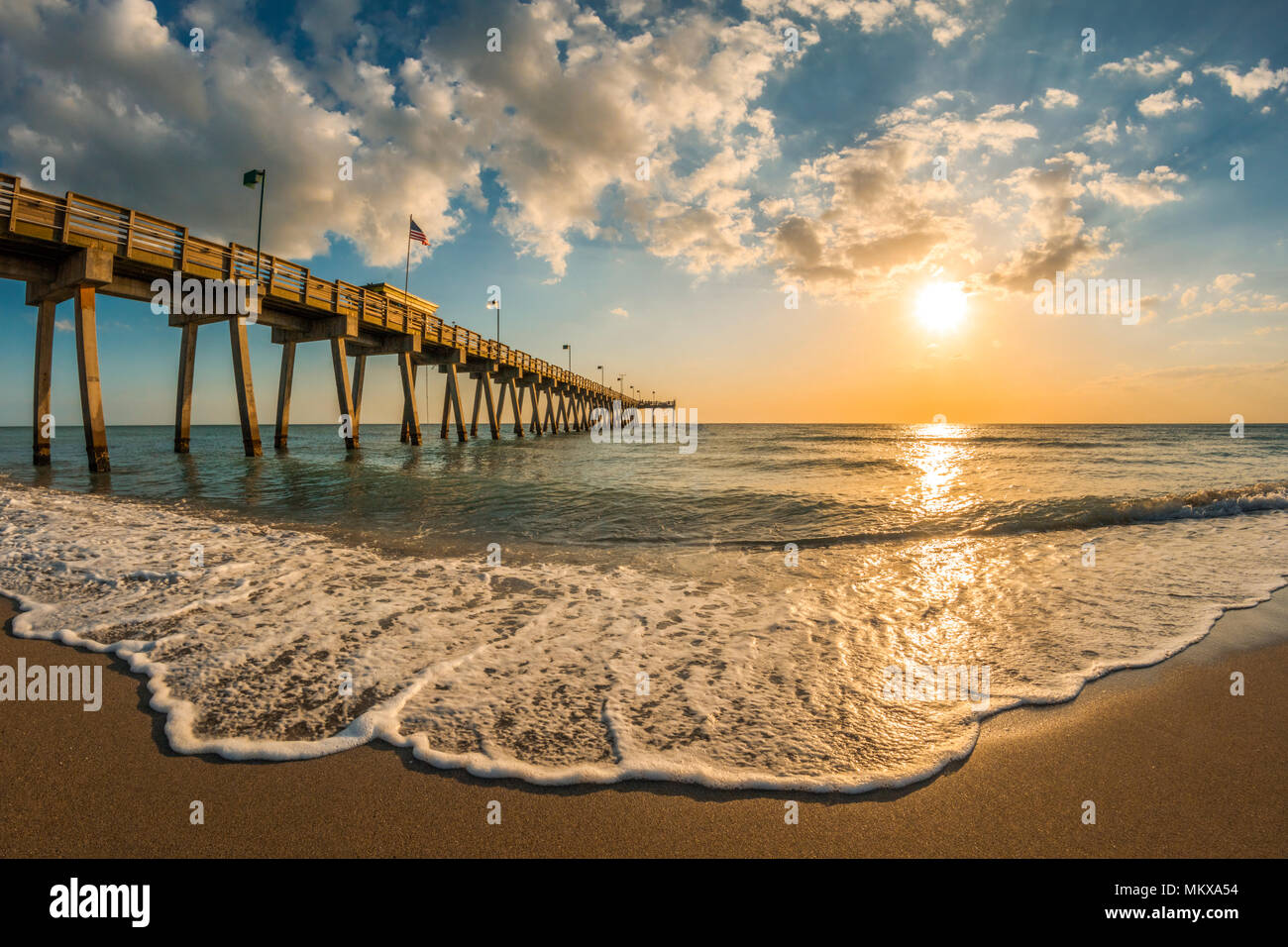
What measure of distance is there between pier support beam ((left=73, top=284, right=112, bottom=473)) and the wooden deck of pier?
29 millimetres

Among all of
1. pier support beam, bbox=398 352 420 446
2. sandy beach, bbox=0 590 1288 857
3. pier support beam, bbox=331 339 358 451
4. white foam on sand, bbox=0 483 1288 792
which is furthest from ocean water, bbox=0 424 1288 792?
pier support beam, bbox=398 352 420 446

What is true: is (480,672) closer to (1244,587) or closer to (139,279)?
(1244,587)

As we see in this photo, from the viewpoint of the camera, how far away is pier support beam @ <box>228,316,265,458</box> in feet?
62.0

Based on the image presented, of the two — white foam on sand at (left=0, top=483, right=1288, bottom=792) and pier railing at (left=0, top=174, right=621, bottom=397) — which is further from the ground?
pier railing at (left=0, top=174, right=621, bottom=397)

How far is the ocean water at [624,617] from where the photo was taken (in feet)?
8.80

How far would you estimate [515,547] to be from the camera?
7.42 metres

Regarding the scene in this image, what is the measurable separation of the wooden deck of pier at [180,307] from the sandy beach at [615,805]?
17719 mm

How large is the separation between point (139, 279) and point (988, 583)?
971 inches

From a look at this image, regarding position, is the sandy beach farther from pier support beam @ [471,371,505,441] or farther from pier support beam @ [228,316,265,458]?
pier support beam @ [471,371,505,441]

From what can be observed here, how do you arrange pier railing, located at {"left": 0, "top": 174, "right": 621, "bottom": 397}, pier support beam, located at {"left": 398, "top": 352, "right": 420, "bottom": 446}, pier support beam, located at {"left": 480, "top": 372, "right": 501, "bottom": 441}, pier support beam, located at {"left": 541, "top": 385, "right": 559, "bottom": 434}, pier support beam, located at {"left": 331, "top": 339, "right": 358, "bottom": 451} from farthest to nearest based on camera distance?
pier support beam, located at {"left": 541, "top": 385, "right": 559, "bottom": 434} → pier support beam, located at {"left": 480, "top": 372, "right": 501, "bottom": 441} → pier support beam, located at {"left": 398, "top": 352, "right": 420, "bottom": 446} → pier support beam, located at {"left": 331, "top": 339, "right": 358, "bottom": 451} → pier railing, located at {"left": 0, "top": 174, "right": 621, "bottom": 397}
